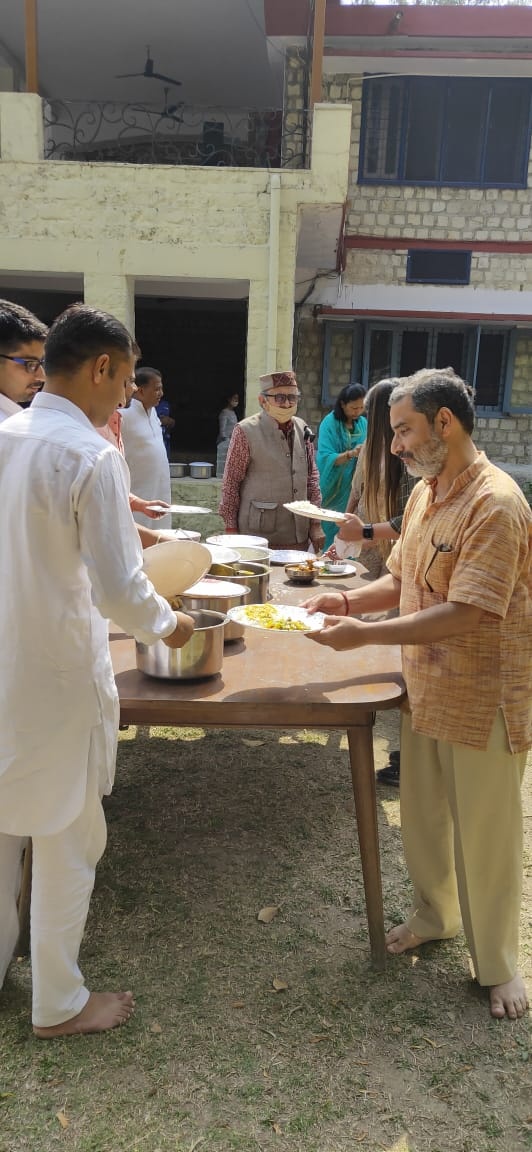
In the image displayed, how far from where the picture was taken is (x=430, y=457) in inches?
87.0

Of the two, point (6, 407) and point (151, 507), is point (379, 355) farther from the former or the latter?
point (6, 407)

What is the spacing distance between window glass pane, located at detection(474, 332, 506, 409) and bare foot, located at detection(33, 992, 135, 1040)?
36.5ft

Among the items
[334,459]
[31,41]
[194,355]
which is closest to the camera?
[334,459]

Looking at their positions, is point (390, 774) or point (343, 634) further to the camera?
point (390, 774)

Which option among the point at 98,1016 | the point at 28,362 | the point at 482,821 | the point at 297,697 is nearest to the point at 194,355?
the point at 28,362

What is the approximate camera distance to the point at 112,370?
1869mm

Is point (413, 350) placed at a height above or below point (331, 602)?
above

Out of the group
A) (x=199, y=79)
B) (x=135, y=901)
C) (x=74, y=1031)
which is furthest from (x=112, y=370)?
(x=199, y=79)

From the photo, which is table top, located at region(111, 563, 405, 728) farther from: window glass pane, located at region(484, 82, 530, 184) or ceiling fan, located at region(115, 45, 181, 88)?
ceiling fan, located at region(115, 45, 181, 88)

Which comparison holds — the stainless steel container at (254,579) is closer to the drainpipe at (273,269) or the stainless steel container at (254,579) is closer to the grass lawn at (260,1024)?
the grass lawn at (260,1024)

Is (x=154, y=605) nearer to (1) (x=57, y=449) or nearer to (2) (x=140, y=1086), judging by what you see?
(1) (x=57, y=449)

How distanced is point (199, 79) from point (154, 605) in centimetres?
1248

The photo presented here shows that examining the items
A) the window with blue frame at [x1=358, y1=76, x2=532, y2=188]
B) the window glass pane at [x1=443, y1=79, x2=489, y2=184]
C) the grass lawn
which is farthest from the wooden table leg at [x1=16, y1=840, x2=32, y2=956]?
the window glass pane at [x1=443, y1=79, x2=489, y2=184]

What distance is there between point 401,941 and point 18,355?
2.36m
